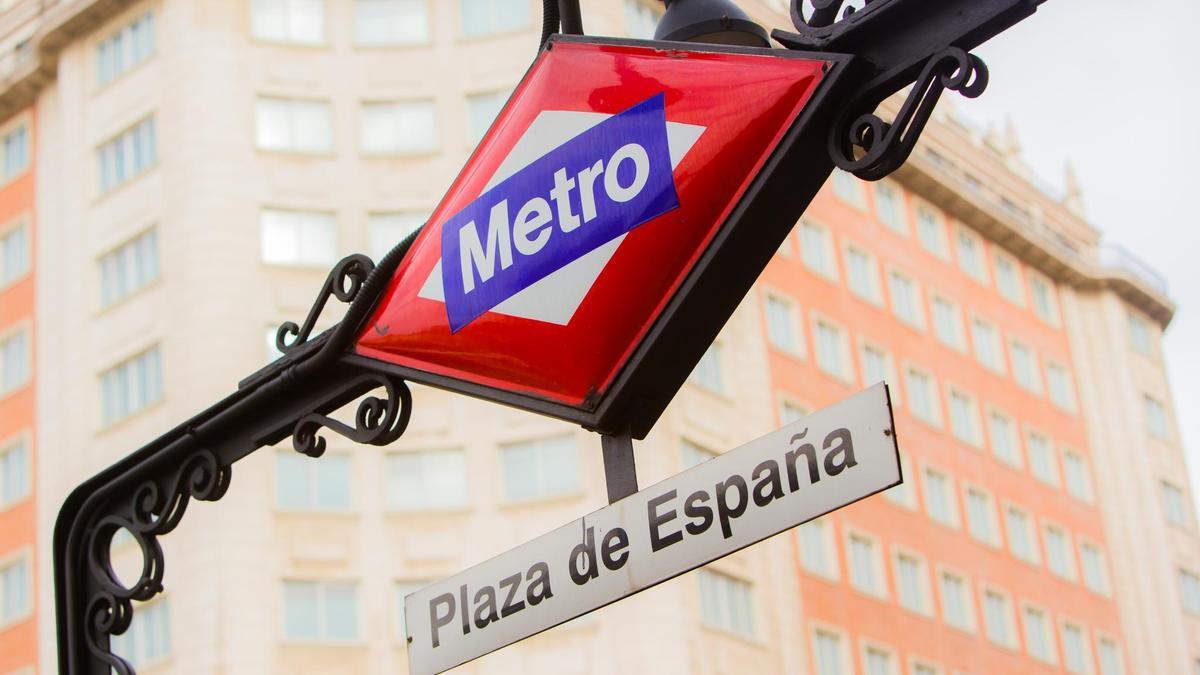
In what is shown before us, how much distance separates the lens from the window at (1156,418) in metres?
68.4

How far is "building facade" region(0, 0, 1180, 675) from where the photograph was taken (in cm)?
4266

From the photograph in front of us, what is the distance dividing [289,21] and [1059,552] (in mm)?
27908

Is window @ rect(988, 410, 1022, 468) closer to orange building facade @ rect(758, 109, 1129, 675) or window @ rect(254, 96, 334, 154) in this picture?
orange building facade @ rect(758, 109, 1129, 675)

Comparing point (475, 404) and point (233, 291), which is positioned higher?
point (233, 291)

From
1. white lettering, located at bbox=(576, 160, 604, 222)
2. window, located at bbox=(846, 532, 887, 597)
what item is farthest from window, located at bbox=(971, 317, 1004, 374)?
white lettering, located at bbox=(576, 160, 604, 222)

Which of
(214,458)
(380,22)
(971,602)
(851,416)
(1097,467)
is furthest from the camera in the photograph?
(1097,467)

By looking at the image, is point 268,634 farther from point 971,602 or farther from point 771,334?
point 971,602

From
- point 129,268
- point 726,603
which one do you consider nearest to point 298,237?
point 129,268

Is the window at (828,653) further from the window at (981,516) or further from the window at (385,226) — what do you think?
the window at (385,226)

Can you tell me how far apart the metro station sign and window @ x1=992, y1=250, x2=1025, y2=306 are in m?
58.3

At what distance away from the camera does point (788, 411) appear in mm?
50500

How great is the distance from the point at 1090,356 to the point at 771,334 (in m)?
19.5

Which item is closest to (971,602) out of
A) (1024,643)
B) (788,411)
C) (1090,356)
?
(1024,643)

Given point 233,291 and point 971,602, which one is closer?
point 233,291
